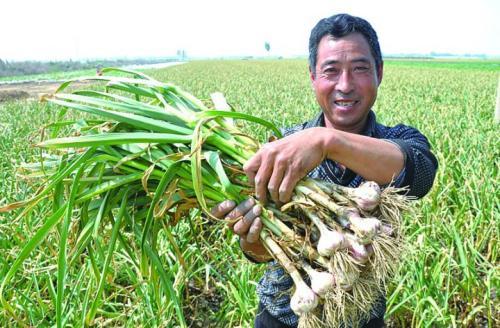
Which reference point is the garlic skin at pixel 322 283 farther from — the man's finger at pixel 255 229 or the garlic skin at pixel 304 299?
the man's finger at pixel 255 229

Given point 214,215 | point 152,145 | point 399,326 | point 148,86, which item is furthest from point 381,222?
point 399,326

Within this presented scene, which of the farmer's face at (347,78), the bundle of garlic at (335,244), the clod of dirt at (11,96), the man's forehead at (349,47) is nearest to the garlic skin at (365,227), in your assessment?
the bundle of garlic at (335,244)

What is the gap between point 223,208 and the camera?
1193mm

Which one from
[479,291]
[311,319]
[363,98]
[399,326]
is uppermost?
[363,98]

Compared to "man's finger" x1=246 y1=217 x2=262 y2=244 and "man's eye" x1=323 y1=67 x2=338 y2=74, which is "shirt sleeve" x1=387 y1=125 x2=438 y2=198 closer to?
"man's eye" x1=323 y1=67 x2=338 y2=74

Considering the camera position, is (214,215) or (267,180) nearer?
(267,180)

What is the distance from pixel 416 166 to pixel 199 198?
55 cm

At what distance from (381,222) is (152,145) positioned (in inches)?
25.4

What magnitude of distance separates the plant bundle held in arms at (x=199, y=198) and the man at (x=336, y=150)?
5cm

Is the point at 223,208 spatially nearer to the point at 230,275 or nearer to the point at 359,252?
the point at 359,252

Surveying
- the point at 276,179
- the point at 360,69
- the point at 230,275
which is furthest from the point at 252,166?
the point at 230,275

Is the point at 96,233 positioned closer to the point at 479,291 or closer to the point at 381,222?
the point at 381,222

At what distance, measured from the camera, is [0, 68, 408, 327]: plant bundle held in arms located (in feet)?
3.64

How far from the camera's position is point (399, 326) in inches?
82.0
